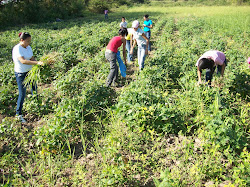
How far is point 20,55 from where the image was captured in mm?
4258

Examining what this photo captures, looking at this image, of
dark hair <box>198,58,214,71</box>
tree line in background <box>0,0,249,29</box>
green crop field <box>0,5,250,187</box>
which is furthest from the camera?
tree line in background <box>0,0,249,29</box>

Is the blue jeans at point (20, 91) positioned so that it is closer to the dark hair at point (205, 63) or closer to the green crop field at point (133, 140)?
the green crop field at point (133, 140)

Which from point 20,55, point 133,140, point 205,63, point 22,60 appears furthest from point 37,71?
point 205,63

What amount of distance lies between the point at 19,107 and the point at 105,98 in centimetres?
206

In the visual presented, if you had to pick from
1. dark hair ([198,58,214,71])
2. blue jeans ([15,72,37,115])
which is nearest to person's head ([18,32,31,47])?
blue jeans ([15,72,37,115])

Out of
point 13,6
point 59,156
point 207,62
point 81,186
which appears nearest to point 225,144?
point 207,62

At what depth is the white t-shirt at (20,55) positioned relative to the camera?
14.0ft

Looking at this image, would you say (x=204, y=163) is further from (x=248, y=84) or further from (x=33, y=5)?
(x=33, y=5)

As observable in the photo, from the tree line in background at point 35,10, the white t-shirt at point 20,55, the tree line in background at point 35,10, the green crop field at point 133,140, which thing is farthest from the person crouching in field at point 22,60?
the tree line in background at point 35,10

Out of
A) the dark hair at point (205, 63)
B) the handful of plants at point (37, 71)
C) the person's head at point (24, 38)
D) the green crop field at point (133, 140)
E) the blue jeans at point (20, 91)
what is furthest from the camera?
the blue jeans at point (20, 91)

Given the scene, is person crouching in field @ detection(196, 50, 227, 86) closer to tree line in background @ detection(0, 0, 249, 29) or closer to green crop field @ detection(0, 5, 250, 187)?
green crop field @ detection(0, 5, 250, 187)

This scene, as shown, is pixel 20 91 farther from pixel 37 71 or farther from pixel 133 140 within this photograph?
pixel 133 140

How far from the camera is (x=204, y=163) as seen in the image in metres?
2.68

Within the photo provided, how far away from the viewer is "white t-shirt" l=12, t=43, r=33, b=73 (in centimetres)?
427
